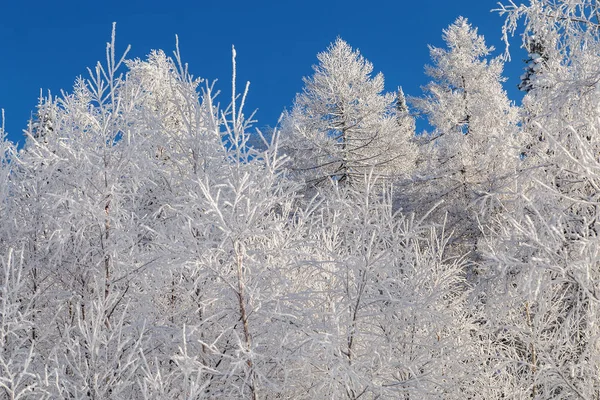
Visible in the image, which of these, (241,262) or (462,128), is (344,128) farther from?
(241,262)

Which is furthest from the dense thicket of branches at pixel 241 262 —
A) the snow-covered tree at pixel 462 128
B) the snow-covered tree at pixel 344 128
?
the snow-covered tree at pixel 344 128

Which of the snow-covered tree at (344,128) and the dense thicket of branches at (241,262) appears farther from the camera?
the snow-covered tree at (344,128)

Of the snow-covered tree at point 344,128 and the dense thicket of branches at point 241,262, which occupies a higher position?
the snow-covered tree at point 344,128

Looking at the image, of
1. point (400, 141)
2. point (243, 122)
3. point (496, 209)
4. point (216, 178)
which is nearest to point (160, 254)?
point (216, 178)

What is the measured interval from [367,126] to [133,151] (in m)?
13.2

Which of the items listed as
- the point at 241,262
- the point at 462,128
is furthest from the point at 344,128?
the point at 241,262

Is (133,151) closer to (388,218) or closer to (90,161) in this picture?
(90,161)

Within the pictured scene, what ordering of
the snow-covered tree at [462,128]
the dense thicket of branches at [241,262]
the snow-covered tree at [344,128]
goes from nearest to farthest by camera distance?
the dense thicket of branches at [241,262]
the snow-covered tree at [462,128]
the snow-covered tree at [344,128]

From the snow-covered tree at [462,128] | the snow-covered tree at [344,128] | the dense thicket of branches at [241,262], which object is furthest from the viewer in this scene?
the snow-covered tree at [344,128]

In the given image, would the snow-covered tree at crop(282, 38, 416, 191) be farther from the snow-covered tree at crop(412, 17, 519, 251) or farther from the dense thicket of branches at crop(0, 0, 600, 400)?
the dense thicket of branches at crop(0, 0, 600, 400)

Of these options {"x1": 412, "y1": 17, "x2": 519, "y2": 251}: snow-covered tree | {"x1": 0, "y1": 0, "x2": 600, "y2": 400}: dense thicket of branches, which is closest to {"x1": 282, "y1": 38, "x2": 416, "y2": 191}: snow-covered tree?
{"x1": 412, "y1": 17, "x2": 519, "y2": 251}: snow-covered tree

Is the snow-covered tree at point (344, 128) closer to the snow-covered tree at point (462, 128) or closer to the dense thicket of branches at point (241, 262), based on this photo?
the snow-covered tree at point (462, 128)

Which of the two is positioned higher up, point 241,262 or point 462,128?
point 462,128

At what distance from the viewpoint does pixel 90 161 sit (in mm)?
5148
